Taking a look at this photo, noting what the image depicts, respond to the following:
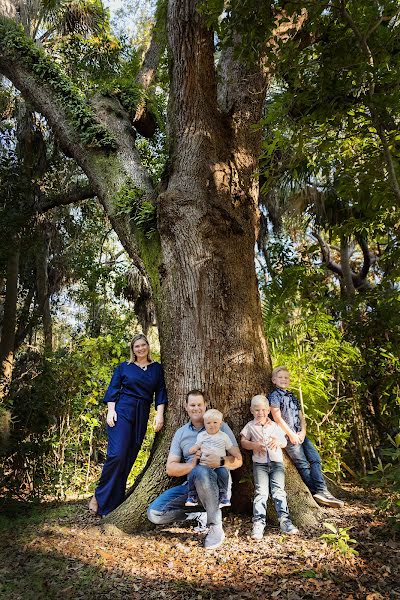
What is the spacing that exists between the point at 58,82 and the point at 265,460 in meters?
5.14

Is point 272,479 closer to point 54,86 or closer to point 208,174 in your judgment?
point 208,174

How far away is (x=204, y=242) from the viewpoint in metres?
4.95

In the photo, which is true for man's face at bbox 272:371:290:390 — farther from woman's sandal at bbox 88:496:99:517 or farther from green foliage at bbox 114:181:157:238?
woman's sandal at bbox 88:496:99:517

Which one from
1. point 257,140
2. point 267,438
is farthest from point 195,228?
point 267,438

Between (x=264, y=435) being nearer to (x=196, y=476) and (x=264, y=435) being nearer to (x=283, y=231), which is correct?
(x=196, y=476)

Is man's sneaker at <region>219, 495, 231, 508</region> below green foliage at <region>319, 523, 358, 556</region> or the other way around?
the other way around

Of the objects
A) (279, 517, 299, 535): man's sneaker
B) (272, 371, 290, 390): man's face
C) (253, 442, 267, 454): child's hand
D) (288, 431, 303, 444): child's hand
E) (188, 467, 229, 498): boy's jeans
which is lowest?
(279, 517, 299, 535): man's sneaker

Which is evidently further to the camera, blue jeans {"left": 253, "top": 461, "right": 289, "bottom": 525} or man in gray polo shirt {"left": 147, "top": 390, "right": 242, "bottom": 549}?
blue jeans {"left": 253, "top": 461, "right": 289, "bottom": 525}

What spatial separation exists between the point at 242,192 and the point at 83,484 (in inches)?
175

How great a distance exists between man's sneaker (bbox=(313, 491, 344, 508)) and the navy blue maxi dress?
167 centimetres

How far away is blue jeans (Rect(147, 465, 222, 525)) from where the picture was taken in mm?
3959

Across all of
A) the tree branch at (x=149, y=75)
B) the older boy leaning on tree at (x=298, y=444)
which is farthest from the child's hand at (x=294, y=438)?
the tree branch at (x=149, y=75)

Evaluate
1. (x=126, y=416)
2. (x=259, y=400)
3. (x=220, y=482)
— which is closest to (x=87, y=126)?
(x=126, y=416)

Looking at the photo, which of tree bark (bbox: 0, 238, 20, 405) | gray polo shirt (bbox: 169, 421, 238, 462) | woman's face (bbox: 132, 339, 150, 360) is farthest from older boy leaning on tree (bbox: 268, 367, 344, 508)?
tree bark (bbox: 0, 238, 20, 405)
